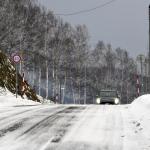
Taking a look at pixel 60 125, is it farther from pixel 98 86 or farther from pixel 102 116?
pixel 98 86

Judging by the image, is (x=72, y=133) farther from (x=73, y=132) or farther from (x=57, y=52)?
(x=57, y=52)

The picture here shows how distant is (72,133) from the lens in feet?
44.2

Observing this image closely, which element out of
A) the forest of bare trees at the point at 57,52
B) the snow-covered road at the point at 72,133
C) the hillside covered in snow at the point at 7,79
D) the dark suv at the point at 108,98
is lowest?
the snow-covered road at the point at 72,133

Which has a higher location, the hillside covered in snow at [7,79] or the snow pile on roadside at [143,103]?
the hillside covered in snow at [7,79]

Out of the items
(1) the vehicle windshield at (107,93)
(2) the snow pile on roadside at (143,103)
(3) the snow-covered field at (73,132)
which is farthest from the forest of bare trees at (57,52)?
(3) the snow-covered field at (73,132)

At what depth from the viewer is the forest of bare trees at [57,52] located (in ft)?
193

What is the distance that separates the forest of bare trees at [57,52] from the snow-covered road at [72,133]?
3585cm

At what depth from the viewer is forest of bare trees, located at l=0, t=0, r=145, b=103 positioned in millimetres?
58750

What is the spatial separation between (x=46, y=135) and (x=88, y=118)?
14.8 ft

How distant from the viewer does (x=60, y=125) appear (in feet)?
49.9

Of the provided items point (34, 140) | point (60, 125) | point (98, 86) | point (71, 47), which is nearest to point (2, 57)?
point (60, 125)

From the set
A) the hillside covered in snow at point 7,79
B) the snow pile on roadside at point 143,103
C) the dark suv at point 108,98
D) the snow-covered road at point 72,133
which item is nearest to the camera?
the snow-covered road at point 72,133

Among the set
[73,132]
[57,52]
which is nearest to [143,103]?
[73,132]

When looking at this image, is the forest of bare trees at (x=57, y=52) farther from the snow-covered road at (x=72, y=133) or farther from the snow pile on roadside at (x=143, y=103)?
the snow-covered road at (x=72, y=133)
